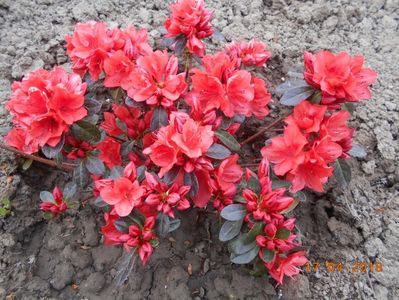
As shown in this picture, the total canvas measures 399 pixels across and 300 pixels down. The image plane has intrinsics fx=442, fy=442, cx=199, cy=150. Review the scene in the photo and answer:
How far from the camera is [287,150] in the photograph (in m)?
2.03

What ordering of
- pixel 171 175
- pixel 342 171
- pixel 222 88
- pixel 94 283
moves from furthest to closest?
pixel 94 283
pixel 342 171
pixel 222 88
pixel 171 175

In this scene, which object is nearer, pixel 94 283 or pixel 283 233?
pixel 283 233

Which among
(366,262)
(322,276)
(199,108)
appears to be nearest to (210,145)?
(199,108)

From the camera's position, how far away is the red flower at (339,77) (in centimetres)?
205

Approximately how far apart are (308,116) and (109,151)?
105cm

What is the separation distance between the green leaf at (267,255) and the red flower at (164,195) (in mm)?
422

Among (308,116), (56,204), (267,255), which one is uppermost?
(308,116)

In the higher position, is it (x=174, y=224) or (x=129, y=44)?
(x=129, y=44)

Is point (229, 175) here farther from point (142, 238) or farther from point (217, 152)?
point (142, 238)

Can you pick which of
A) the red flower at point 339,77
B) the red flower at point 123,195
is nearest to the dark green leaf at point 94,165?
the red flower at point 123,195

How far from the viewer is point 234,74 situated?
2.06 m

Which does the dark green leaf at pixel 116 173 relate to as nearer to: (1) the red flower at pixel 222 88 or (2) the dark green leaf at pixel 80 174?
(2) the dark green leaf at pixel 80 174

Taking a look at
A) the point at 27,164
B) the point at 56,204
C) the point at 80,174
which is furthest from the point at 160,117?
the point at 27,164

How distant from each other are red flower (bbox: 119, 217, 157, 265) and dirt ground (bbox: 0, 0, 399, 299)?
445 mm
